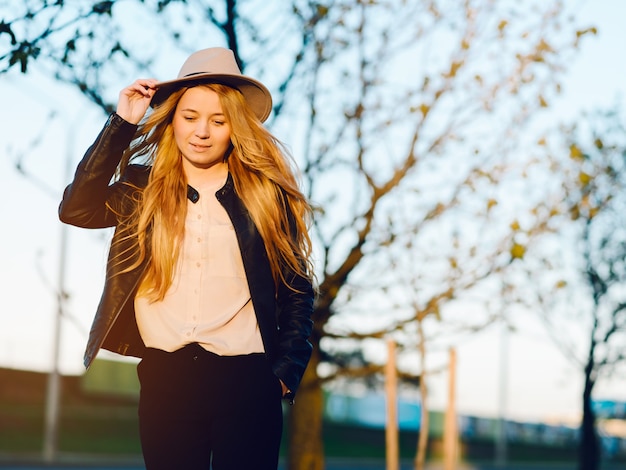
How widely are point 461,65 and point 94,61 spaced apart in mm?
2803

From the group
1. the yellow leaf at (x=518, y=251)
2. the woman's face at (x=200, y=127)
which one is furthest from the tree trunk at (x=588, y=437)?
the woman's face at (x=200, y=127)

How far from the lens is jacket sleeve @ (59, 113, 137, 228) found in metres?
2.80

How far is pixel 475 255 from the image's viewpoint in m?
7.88

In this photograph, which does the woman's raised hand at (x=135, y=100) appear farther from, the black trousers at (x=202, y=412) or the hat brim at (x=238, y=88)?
the black trousers at (x=202, y=412)

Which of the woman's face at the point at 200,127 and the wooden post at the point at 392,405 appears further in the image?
the wooden post at the point at 392,405

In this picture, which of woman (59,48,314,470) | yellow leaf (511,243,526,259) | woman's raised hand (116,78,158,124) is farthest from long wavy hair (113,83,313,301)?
yellow leaf (511,243,526,259)

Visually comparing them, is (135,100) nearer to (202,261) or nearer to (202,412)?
(202,261)

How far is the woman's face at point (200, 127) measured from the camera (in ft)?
9.62

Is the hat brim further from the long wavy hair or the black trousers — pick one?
the black trousers

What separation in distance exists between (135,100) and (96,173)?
25 centimetres

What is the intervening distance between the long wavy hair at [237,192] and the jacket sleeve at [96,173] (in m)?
0.12

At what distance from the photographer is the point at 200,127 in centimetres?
292

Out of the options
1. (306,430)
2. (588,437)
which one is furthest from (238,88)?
(588,437)

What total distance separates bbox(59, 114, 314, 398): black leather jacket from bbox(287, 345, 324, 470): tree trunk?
19.2ft
